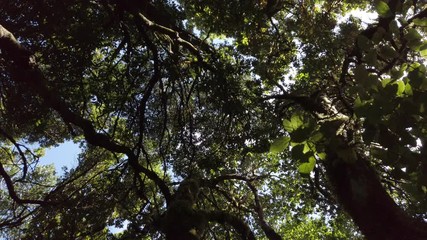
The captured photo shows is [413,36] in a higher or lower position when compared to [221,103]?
lower

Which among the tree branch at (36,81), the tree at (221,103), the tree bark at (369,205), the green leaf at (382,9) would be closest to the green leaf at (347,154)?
the tree at (221,103)

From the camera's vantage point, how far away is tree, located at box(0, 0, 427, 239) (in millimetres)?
1486

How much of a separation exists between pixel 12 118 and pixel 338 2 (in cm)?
769

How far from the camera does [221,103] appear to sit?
690cm

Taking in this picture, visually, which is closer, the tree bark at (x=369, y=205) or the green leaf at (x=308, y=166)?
the green leaf at (x=308, y=166)

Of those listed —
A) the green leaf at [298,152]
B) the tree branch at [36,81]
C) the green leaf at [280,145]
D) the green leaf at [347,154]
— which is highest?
the tree branch at [36,81]

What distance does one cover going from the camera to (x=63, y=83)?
7035 millimetres

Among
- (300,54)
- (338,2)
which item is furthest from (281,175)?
(338,2)

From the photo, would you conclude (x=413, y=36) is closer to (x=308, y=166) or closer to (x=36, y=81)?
(x=308, y=166)

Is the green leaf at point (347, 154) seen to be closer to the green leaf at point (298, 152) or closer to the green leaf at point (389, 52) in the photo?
the green leaf at point (298, 152)

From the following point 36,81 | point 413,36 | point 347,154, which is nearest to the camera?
point 413,36

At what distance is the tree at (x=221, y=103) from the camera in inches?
58.5

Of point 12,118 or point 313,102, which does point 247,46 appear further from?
point 12,118

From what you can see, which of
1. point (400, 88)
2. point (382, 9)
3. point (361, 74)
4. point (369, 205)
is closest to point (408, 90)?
point (400, 88)
